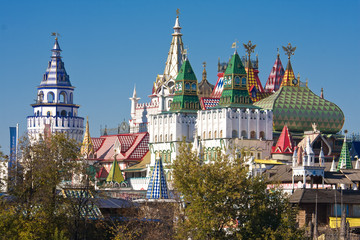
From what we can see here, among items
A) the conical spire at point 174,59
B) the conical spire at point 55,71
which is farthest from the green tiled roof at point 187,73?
the conical spire at point 55,71

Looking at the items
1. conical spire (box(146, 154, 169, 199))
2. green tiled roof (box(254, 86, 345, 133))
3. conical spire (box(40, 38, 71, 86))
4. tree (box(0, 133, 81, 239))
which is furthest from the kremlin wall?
tree (box(0, 133, 81, 239))

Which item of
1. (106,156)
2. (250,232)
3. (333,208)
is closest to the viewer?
(250,232)

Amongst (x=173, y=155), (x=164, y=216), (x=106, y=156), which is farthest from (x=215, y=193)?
(x=106, y=156)

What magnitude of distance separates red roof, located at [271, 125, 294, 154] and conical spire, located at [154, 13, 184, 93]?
29.4 meters

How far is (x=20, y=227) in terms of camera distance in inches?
2274

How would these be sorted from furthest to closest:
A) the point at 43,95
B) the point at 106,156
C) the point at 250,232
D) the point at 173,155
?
the point at 43,95 < the point at 106,156 < the point at 173,155 < the point at 250,232

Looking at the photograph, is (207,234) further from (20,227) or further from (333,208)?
(333,208)

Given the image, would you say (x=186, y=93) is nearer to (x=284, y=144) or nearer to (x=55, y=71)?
(x=284, y=144)

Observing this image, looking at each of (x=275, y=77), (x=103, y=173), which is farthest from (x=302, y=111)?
(x=275, y=77)

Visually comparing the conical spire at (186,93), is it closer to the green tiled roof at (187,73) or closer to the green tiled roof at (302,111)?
the green tiled roof at (187,73)

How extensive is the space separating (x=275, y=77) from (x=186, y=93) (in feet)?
94.3

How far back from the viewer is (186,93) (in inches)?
4171

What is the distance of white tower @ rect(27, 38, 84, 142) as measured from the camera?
13462cm

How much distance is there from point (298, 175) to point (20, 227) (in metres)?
23.4
